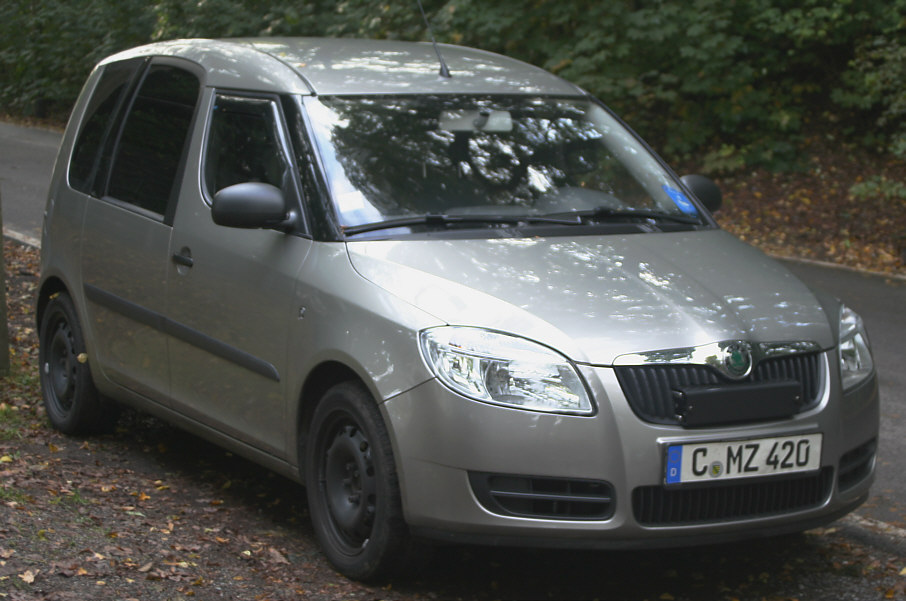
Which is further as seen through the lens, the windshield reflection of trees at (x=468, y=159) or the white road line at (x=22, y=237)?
the white road line at (x=22, y=237)

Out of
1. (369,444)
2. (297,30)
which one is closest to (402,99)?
(369,444)

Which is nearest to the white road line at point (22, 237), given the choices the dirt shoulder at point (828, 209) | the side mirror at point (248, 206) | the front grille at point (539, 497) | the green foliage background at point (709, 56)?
the green foliage background at point (709, 56)

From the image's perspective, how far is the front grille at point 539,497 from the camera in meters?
4.00

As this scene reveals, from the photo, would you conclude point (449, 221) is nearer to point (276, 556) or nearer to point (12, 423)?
point (276, 556)

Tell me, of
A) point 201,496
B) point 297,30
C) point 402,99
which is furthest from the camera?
point 297,30

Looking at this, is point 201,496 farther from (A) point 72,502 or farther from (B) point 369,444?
(B) point 369,444

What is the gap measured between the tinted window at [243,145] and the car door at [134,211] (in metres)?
0.23

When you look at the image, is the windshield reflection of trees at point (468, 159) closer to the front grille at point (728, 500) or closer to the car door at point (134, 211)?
the car door at point (134, 211)

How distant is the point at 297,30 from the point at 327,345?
16.6 meters

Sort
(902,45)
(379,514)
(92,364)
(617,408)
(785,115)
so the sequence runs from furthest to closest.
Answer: (785,115)
(902,45)
(92,364)
(379,514)
(617,408)

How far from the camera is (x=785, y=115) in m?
16.4

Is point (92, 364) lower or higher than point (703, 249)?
lower

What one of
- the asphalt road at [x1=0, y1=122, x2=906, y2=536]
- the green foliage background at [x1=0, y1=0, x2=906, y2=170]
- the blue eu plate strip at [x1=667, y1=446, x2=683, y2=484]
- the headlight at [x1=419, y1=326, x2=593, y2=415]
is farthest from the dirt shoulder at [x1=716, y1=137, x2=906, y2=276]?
the headlight at [x1=419, y1=326, x2=593, y2=415]

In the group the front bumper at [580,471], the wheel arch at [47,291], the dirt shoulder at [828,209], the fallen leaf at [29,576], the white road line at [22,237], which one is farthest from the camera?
the dirt shoulder at [828,209]
